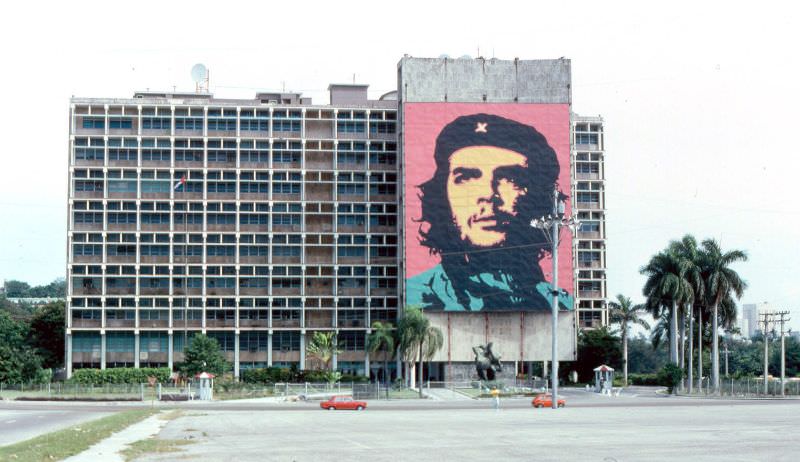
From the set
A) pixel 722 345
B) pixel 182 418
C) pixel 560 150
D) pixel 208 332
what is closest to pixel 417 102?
pixel 560 150

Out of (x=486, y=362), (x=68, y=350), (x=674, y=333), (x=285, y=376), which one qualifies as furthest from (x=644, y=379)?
(x=68, y=350)

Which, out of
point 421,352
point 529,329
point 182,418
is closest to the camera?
point 182,418

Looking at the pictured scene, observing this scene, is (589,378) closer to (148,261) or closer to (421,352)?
(421,352)

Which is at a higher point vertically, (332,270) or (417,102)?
(417,102)

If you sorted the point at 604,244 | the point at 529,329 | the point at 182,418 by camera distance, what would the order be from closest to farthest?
1. the point at 182,418
2. the point at 529,329
3. the point at 604,244

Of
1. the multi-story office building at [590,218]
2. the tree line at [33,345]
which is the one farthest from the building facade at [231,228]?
the multi-story office building at [590,218]

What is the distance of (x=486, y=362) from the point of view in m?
153

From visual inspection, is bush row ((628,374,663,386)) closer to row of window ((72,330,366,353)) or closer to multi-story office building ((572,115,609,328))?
multi-story office building ((572,115,609,328))

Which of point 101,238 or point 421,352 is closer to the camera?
point 421,352

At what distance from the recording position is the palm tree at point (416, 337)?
128375mm

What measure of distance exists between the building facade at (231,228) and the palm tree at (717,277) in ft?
149

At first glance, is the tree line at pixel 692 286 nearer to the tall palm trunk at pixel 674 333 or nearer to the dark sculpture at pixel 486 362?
the tall palm trunk at pixel 674 333

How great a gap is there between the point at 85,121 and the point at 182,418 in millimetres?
97309

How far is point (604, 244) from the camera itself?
598 ft
